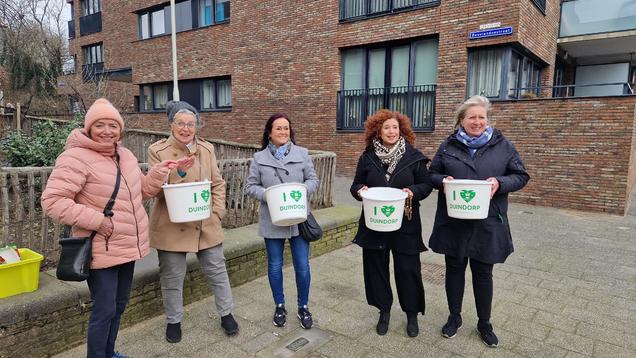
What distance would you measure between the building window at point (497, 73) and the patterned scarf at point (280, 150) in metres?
8.26

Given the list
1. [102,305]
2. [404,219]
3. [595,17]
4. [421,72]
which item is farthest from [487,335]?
[595,17]

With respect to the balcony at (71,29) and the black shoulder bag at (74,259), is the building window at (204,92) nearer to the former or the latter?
the balcony at (71,29)

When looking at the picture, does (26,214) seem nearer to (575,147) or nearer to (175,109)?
(175,109)

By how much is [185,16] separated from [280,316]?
1674 cm

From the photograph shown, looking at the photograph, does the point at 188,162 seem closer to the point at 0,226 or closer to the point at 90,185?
the point at 90,185

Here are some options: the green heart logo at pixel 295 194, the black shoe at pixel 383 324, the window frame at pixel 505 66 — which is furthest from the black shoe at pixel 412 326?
the window frame at pixel 505 66

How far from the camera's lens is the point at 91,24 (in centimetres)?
2580

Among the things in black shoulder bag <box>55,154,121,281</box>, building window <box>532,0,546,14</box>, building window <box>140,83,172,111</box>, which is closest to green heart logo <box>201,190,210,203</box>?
black shoulder bag <box>55,154,121,281</box>

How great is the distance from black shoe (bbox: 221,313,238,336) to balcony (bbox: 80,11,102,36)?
26685 mm

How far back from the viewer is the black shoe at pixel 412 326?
3.37 m

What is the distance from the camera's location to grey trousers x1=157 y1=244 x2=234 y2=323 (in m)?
3.18

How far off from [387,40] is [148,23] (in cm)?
1274

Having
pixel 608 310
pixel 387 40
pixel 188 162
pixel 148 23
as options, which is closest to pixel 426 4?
pixel 387 40

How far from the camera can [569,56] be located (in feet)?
49.1
